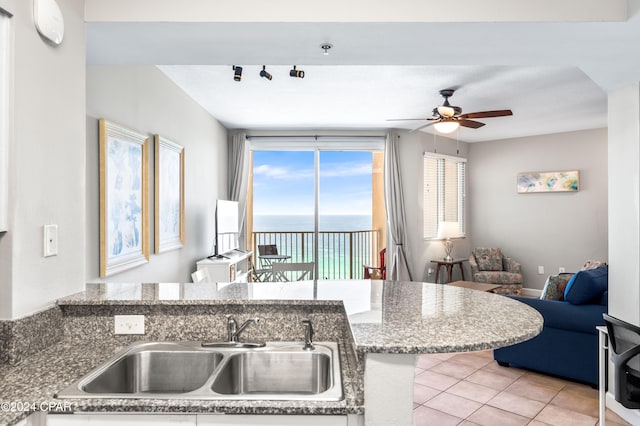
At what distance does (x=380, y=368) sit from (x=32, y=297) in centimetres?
124

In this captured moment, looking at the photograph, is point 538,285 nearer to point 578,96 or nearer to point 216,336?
point 578,96

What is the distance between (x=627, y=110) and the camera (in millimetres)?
2697

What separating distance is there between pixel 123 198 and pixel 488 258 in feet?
19.1

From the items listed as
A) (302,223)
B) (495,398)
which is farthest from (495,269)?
(495,398)

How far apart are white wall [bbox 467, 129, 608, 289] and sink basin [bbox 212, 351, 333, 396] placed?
252 inches

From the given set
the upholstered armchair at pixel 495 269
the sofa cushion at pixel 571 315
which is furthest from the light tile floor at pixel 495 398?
the upholstered armchair at pixel 495 269

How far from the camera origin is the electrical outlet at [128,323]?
1.60m

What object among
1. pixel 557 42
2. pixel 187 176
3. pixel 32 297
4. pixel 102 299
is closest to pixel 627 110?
pixel 557 42

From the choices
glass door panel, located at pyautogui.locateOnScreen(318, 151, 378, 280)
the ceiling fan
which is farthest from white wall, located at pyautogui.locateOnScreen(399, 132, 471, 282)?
the ceiling fan

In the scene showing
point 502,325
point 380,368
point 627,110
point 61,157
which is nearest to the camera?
point 380,368

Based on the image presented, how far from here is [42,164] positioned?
1.48 meters

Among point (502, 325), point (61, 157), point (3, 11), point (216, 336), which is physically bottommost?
point (216, 336)

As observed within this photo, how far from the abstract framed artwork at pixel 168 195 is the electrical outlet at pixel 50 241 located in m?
1.93

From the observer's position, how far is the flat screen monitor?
15.8 feet
